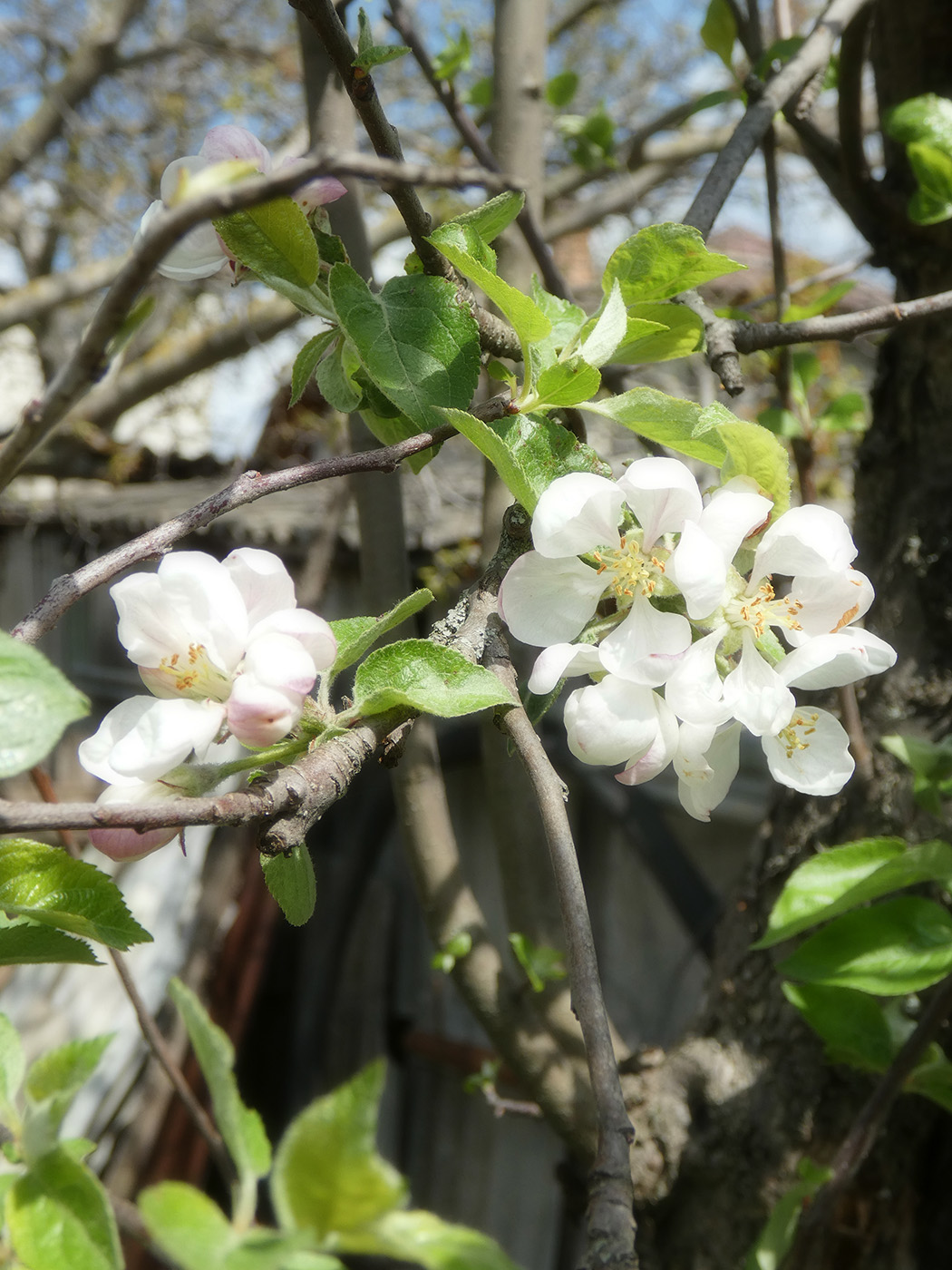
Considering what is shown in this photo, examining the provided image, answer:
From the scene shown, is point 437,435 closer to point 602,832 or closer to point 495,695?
point 495,695

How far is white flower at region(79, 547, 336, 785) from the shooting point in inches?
12.7

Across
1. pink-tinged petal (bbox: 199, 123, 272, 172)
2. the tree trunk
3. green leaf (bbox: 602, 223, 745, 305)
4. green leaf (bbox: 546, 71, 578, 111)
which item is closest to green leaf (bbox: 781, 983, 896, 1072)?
the tree trunk

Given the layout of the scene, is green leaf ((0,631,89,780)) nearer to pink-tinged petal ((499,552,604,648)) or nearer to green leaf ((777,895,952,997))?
pink-tinged petal ((499,552,604,648))

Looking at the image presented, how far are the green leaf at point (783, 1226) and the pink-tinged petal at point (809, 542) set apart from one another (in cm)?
51

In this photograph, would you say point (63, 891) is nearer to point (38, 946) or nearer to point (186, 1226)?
point (38, 946)

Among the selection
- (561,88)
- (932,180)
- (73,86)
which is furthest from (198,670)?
(73,86)

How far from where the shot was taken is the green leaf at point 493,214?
1.38 ft

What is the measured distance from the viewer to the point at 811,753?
41cm

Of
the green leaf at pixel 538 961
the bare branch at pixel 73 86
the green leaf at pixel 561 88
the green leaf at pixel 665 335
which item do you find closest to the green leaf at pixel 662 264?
the green leaf at pixel 665 335

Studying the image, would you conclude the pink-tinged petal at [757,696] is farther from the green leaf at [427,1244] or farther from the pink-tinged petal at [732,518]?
the green leaf at [427,1244]

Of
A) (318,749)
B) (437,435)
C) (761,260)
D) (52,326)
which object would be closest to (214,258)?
(437,435)

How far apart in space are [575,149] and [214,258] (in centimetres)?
89

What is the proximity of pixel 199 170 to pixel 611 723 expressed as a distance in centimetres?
30

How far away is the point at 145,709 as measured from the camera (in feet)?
1.12
